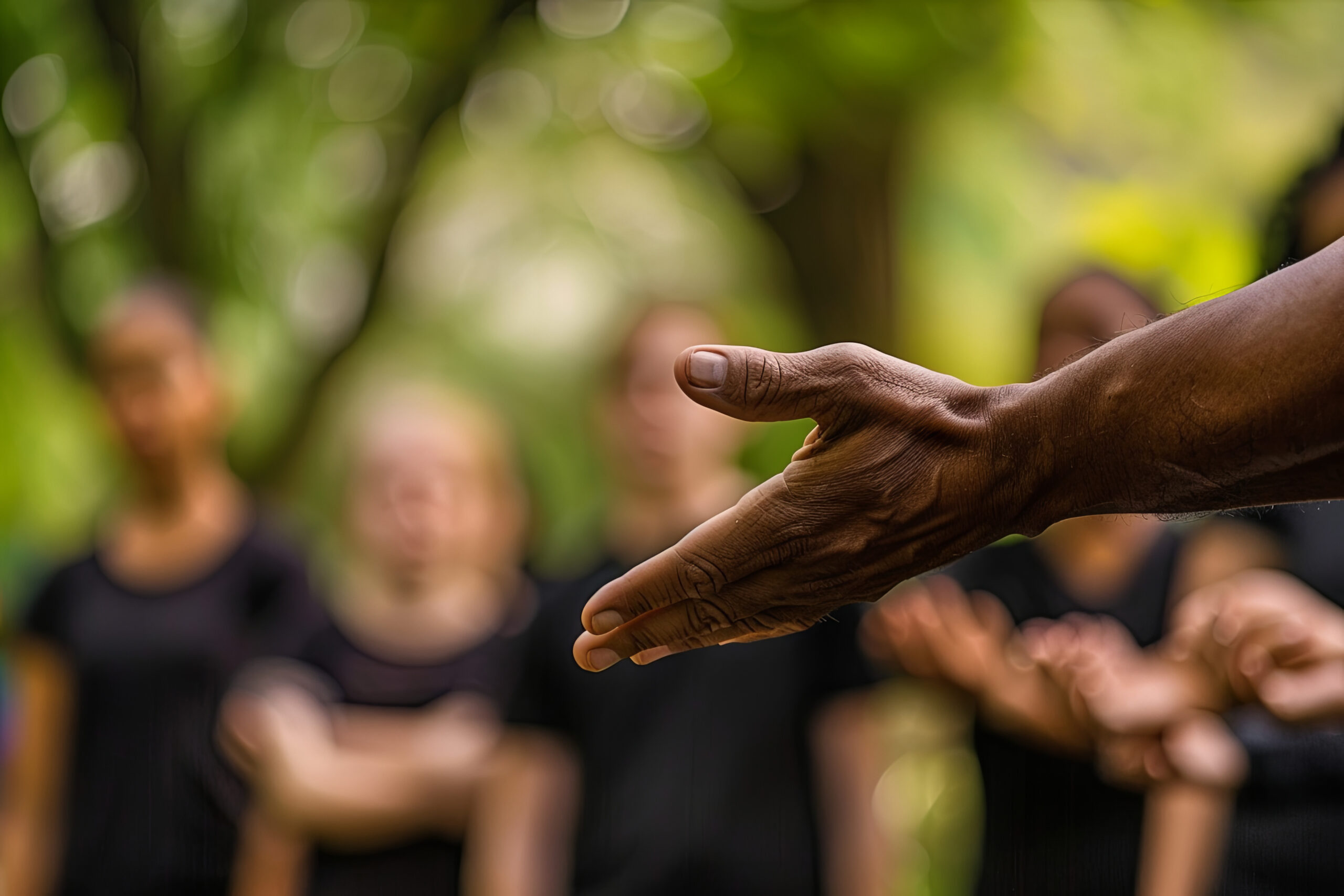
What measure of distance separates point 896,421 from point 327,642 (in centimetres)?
156

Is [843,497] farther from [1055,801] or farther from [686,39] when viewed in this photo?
[686,39]

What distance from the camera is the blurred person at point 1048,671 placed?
175 centimetres

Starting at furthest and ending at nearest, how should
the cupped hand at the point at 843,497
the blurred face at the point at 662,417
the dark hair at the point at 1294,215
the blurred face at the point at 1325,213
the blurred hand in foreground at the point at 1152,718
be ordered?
the blurred face at the point at 662,417
the dark hair at the point at 1294,215
the blurred face at the point at 1325,213
the blurred hand in foreground at the point at 1152,718
the cupped hand at the point at 843,497

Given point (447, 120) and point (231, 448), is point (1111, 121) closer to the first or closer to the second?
point (447, 120)

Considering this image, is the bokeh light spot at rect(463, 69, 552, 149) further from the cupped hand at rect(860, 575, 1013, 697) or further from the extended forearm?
the extended forearm

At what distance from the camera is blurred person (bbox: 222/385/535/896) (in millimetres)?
2229

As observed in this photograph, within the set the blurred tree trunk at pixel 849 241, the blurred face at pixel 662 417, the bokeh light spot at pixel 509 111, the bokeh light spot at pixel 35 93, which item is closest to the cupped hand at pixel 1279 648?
the blurred face at pixel 662 417

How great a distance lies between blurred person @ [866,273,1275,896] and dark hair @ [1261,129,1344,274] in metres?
0.23

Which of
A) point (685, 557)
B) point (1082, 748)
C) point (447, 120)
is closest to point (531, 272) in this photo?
point (447, 120)

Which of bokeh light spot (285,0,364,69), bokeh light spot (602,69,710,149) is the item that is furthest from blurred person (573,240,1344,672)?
bokeh light spot (285,0,364,69)

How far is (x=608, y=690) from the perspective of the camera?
209cm

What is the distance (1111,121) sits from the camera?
13.5ft

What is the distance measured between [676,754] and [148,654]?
1071mm

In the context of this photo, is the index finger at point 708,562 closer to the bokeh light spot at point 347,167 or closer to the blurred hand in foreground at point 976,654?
the blurred hand in foreground at point 976,654
